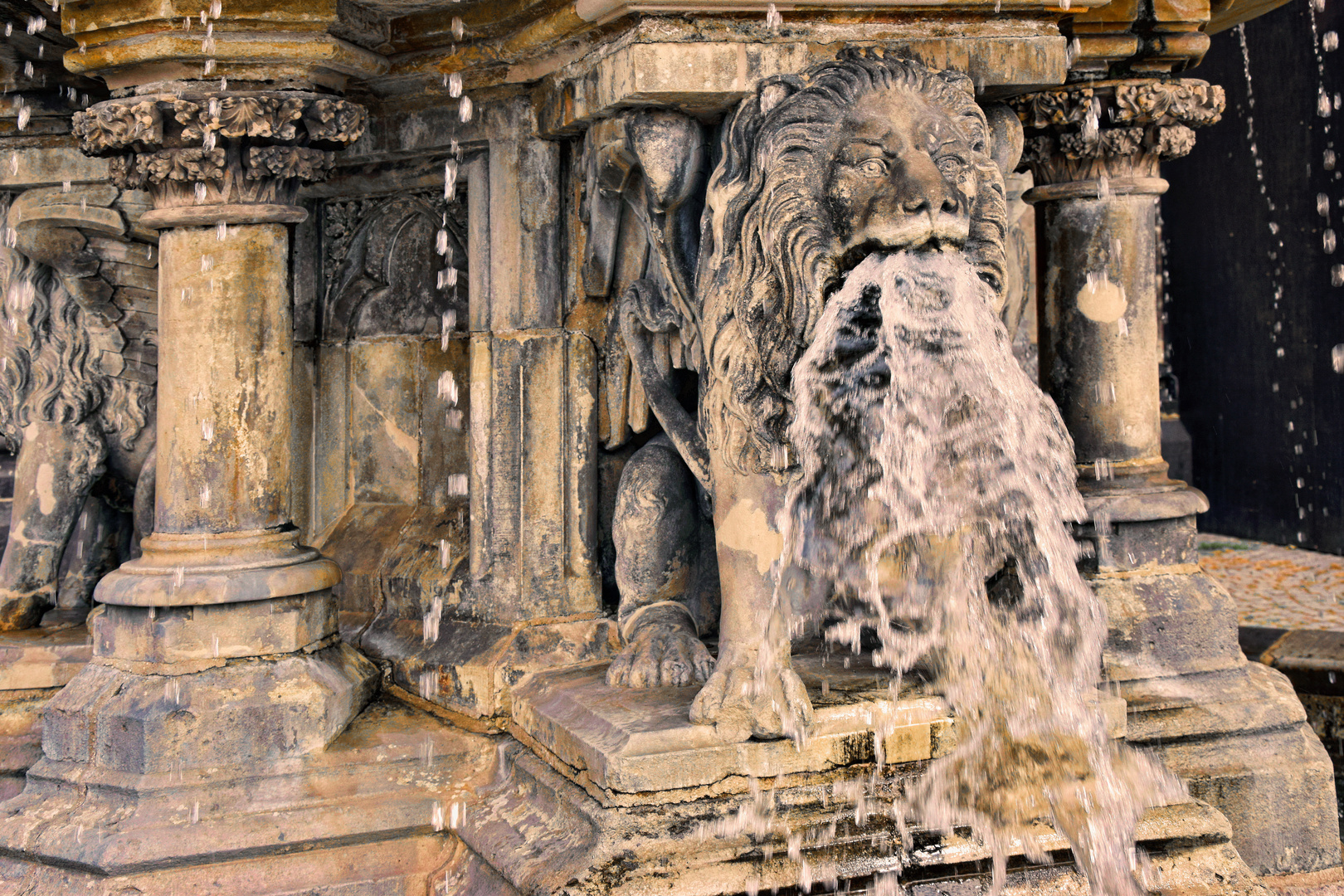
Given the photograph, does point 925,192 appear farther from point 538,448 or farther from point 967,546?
point 538,448

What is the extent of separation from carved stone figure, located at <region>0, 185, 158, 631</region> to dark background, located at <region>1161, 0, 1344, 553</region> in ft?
29.1

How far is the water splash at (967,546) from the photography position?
2.64 meters

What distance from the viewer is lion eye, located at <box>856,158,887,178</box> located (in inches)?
99.1

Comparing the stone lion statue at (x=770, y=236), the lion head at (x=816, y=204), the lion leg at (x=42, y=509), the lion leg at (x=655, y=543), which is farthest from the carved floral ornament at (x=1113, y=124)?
the lion leg at (x=42, y=509)

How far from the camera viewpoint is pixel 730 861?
2.56 meters

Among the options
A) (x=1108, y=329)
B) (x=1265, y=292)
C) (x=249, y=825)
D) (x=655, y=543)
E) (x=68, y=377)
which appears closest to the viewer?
(x=249, y=825)

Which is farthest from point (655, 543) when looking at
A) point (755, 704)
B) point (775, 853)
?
point (775, 853)

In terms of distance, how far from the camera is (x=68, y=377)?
13.7 ft

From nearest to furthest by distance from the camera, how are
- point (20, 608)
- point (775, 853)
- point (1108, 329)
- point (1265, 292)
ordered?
point (775, 853), point (1108, 329), point (20, 608), point (1265, 292)

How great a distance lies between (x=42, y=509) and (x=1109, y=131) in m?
3.71

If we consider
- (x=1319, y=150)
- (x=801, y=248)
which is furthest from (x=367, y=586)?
(x=1319, y=150)

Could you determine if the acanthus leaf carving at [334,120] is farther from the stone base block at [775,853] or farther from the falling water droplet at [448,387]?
the stone base block at [775,853]

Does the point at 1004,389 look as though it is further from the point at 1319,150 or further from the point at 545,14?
the point at 1319,150

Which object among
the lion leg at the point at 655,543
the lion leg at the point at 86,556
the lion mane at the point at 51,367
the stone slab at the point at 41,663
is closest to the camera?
the lion leg at the point at 655,543
